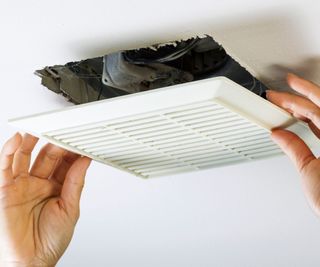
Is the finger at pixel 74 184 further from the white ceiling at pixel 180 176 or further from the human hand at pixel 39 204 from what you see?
the white ceiling at pixel 180 176

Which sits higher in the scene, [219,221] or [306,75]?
[306,75]

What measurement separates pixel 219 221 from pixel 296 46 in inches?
34.7

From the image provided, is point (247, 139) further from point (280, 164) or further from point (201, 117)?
point (280, 164)

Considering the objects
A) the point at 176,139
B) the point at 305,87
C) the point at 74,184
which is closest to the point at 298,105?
the point at 305,87

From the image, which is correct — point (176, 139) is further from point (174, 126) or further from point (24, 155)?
point (24, 155)

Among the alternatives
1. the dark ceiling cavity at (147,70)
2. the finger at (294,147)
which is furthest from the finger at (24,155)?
the finger at (294,147)

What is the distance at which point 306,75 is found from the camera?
1133 mm

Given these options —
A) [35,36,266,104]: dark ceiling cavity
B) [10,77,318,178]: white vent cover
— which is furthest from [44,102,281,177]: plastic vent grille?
[35,36,266,104]: dark ceiling cavity

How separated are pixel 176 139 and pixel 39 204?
437mm

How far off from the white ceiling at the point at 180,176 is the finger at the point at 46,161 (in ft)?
0.31

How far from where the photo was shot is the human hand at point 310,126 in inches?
40.6

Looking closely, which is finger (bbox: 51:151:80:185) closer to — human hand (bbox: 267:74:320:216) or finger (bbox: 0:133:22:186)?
finger (bbox: 0:133:22:186)

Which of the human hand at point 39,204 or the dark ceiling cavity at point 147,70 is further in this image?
the human hand at point 39,204

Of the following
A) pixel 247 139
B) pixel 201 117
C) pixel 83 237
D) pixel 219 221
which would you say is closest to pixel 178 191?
pixel 219 221
